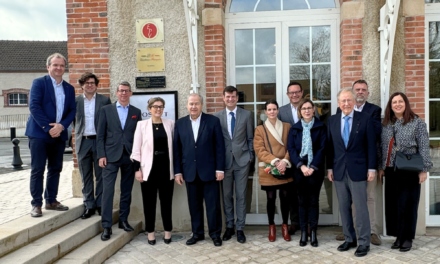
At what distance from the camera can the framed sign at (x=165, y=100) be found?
5.39 meters

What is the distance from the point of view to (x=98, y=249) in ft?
13.8

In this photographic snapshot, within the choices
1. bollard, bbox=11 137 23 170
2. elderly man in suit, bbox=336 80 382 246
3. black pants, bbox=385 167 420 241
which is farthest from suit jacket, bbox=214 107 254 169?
bollard, bbox=11 137 23 170

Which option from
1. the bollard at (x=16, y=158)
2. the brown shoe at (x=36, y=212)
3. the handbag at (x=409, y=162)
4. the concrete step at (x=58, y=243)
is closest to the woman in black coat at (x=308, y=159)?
the handbag at (x=409, y=162)

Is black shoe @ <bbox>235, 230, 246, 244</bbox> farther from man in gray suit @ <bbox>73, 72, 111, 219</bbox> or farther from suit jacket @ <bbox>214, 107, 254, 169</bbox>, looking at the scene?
man in gray suit @ <bbox>73, 72, 111, 219</bbox>

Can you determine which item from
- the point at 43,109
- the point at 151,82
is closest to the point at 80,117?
the point at 43,109

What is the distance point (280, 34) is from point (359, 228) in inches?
118

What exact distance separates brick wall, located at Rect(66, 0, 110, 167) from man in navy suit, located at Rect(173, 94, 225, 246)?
63.8 inches

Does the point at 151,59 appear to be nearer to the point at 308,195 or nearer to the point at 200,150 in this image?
the point at 200,150

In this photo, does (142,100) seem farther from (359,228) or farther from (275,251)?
(359,228)

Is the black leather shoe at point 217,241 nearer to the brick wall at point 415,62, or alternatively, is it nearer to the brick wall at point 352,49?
the brick wall at point 352,49

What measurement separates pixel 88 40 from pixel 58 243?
3.01m

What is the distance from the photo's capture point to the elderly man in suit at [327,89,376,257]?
4195 mm

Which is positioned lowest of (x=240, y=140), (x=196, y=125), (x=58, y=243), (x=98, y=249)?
(x=98, y=249)

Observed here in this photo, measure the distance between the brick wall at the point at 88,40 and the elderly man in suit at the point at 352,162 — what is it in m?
3.40
